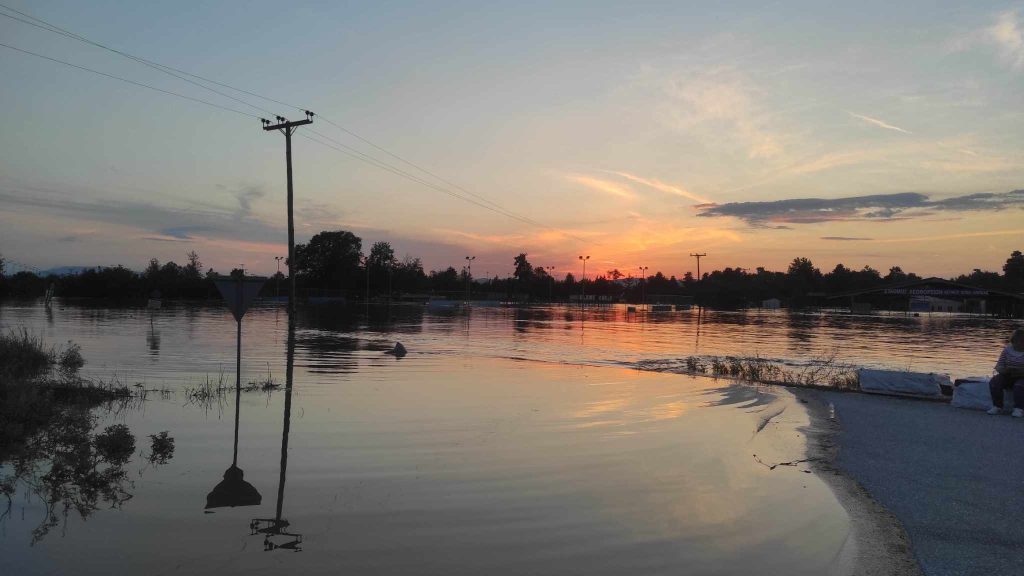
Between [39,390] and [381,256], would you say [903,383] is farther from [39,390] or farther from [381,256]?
[381,256]

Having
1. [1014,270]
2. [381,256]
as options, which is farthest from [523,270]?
[1014,270]

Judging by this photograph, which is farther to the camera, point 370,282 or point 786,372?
point 370,282

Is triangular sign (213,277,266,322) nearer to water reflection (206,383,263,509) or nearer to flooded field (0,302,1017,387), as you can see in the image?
flooded field (0,302,1017,387)

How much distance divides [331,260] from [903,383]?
14071 cm

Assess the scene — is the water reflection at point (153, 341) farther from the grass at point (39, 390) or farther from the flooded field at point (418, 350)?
the grass at point (39, 390)

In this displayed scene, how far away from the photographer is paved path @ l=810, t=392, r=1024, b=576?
5.80 m

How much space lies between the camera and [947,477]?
816 centimetres

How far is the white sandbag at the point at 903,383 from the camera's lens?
52.5ft

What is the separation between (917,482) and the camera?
8000 mm

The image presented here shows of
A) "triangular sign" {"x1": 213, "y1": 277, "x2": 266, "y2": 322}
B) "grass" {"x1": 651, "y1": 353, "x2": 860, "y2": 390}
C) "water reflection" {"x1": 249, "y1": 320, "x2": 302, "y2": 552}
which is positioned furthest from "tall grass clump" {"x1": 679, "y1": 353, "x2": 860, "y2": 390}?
"water reflection" {"x1": 249, "y1": 320, "x2": 302, "y2": 552}

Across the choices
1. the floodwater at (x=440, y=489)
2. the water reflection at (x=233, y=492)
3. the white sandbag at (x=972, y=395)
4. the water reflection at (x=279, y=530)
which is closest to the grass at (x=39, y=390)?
the floodwater at (x=440, y=489)

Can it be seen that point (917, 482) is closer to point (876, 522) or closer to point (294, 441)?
point (876, 522)

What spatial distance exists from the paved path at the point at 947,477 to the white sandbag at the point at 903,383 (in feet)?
7.63

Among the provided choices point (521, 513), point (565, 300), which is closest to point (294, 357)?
point (521, 513)
